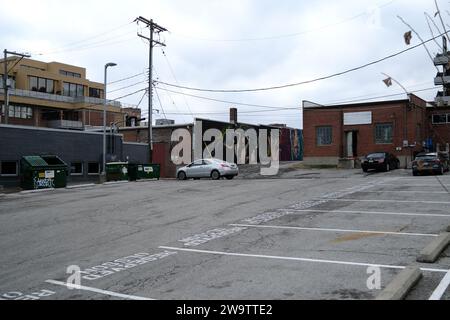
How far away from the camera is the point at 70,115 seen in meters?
77.9

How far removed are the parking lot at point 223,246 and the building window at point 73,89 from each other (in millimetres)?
65421

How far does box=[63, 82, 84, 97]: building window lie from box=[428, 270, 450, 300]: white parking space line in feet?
257

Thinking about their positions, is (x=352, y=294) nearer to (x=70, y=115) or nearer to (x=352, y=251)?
(x=352, y=251)

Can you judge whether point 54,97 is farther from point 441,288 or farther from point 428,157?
point 441,288

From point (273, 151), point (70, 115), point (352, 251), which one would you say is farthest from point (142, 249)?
point (70, 115)

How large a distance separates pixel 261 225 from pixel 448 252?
14.9 feet

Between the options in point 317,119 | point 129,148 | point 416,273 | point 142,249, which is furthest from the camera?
point 317,119

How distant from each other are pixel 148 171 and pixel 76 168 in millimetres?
5162

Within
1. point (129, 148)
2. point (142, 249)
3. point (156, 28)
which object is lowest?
point (142, 249)

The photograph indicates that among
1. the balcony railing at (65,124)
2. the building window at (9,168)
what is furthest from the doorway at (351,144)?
the balcony railing at (65,124)

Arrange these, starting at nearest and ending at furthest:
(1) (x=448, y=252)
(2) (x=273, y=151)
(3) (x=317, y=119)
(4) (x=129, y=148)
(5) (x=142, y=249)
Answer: (1) (x=448, y=252), (5) (x=142, y=249), (4) (x=129, y=148), (3) (x=317, y=119), (2) (x=273, y=151)

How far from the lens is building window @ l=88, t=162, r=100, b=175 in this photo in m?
34.1

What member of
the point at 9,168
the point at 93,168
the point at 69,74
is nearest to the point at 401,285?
the point at 9,168

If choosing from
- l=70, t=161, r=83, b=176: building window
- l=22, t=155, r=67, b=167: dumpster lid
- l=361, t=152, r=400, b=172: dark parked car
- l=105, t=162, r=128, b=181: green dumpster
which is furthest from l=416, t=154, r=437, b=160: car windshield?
l=70, t=161, r=83, b=176: building window
